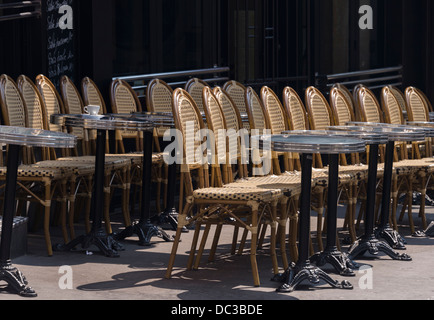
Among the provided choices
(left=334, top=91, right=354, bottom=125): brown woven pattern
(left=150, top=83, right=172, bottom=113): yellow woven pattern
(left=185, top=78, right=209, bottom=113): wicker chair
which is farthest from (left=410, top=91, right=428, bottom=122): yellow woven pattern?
(left=150, top=83, right=172, bottom=113): yellow woven pattern

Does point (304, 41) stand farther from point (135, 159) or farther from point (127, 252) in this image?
point (127, 252)

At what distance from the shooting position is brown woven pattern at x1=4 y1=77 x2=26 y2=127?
5.63 metres

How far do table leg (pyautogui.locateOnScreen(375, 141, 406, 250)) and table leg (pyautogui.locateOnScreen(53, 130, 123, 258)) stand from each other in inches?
66.6

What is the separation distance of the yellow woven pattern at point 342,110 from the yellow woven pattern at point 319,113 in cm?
13

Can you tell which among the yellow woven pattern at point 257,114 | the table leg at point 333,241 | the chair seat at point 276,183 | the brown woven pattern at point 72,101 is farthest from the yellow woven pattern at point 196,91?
the table leg at point 333,241

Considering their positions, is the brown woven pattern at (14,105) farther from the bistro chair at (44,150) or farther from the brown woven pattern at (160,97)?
the brown woven pattern at (160,97)

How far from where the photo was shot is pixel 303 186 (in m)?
4.52

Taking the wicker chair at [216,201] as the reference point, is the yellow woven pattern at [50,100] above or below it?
above

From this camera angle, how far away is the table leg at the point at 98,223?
534 cm

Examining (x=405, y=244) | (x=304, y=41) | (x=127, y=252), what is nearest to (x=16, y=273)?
(x=127, y=252)

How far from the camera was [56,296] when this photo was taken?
4.25m

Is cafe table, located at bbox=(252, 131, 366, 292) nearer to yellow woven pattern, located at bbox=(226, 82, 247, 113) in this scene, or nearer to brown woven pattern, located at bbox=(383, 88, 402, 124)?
brown woven pattern, located at bbox=(383, 88, 402, 124)
